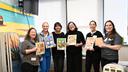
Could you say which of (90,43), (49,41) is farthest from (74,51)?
(49,41)

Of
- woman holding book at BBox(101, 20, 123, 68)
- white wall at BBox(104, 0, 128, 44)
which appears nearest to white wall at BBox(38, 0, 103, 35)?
white wall at BBox(104, 0, 128, 44)

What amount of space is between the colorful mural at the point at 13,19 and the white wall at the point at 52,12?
1.80ft

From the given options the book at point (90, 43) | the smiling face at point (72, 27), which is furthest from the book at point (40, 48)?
the book at point (90, 43)

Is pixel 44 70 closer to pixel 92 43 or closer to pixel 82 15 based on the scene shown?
pixel 92 43

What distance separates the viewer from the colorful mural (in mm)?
4898

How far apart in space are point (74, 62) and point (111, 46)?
1.21 metres

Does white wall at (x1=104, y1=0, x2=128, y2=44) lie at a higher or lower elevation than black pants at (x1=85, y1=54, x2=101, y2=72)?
higher

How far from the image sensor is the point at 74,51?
530 cm

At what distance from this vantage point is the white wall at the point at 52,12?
263 inches

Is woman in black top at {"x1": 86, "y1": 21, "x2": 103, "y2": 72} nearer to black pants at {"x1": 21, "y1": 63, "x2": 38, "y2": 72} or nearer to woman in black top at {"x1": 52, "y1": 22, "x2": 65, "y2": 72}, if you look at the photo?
woman in black top at {"x1": 52, "y1": 22, "x2": 65, "y2": 72}

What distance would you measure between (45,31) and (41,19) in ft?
5.09

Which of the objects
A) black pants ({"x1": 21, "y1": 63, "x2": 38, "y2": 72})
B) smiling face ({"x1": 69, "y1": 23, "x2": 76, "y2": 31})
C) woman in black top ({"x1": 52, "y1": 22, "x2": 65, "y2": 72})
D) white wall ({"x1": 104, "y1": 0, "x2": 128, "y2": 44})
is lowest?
black pants ({"x1": 21, "y1": 63, "x2": 38, "y2": 72})

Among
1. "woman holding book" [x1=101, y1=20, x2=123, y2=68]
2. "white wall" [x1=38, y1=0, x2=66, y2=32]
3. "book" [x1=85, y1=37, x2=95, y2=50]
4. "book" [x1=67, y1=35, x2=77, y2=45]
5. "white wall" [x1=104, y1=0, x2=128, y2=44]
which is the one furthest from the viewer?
"white wall" [x1=38, y1=0, x2=66, y2=32]

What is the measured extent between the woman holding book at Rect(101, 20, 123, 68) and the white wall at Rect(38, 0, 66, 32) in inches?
87.6
